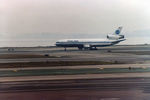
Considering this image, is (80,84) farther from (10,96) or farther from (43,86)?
(10,96)

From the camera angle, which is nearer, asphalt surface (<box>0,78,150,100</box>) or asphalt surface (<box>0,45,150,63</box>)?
asphalt surface (<box>0,78,150,100</box>)

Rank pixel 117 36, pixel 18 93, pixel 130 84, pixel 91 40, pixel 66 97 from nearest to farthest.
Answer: pixel 66 97 → pixel 18 93 → pixel 130 84 → pixel 91 40 → pixel 117 36

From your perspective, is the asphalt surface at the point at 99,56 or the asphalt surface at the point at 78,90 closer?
the asphalt surface at the point at 78,90

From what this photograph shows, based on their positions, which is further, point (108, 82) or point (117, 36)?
point (117, 36)

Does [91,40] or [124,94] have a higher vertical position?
[91,40]

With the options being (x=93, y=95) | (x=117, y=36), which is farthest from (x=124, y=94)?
(x=117, y=36)

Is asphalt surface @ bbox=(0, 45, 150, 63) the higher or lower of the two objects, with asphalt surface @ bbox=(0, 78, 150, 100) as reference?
higher

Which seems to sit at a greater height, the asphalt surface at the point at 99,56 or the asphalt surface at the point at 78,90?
the asphalt surface at the point at 99,56

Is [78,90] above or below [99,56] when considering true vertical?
below

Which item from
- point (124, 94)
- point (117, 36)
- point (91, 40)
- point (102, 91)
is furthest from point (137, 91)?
point (117, 36)

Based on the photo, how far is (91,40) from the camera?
105 ft

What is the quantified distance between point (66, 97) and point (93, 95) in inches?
29.3

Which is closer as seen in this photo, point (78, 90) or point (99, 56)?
point (78, 90)

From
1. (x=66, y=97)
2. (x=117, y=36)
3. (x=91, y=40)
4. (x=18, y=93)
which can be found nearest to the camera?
(x=66, y=97)
